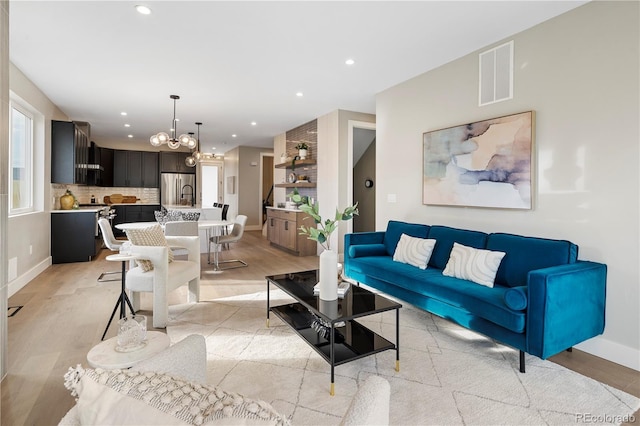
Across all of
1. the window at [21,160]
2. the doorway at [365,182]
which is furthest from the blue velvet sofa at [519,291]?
the window at [21,160]

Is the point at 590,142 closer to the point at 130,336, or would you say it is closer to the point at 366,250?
the point at 366,250

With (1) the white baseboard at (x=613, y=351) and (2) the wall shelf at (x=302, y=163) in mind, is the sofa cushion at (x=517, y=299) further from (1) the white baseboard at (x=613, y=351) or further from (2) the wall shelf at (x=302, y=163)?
(2) the wall shelf at (x=302, y=163)

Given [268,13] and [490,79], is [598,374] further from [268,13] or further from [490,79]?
[268,13]

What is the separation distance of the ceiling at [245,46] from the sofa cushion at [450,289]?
2279 mm

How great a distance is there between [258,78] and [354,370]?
12.3 ft

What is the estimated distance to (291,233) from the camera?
6.75m

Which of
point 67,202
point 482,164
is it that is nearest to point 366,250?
point 482,164

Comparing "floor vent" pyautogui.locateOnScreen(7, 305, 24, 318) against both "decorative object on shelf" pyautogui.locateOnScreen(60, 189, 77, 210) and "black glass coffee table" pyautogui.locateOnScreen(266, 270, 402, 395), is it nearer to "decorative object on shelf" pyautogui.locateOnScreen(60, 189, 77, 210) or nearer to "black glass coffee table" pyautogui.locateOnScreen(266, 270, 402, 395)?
"black glass coffee table" pyautogui.locateOnScreen(266, 270, 402, 395)

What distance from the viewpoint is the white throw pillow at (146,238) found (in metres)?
3.13

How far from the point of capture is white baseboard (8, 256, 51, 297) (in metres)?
4.04

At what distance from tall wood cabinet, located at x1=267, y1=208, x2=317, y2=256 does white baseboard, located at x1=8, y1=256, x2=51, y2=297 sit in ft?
12.9

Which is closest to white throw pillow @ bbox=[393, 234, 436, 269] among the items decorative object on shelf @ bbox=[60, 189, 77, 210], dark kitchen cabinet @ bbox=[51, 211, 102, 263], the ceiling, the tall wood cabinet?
the ceiling

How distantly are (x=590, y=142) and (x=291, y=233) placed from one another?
195 inches

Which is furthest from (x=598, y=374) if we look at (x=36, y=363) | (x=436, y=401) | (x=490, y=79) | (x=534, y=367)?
(x=36, y=363)
